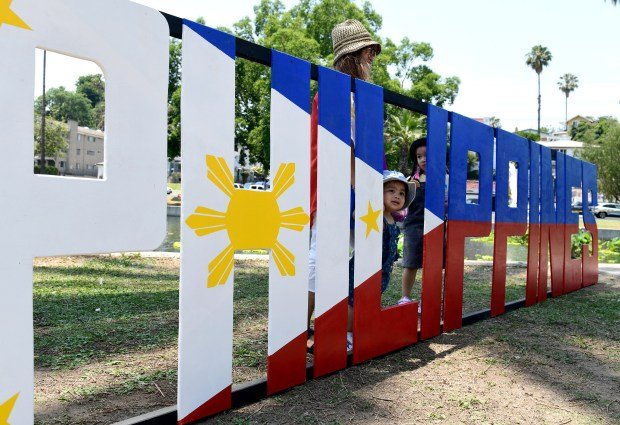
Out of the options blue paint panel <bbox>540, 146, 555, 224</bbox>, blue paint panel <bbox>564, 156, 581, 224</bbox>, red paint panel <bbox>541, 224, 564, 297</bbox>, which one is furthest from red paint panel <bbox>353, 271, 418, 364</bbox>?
blue paint panel <bbox>564, 156, 581, 224</bbox>

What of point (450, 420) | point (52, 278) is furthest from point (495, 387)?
point (52, 278)

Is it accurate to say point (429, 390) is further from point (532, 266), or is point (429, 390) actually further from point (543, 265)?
point (543, 265)

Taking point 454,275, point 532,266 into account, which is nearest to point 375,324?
point 454,275

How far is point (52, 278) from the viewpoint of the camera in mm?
5844

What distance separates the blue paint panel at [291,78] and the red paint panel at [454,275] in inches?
71.5

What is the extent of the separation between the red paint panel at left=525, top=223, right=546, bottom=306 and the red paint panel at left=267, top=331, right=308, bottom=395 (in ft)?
10.5

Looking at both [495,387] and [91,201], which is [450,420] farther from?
[91,201]

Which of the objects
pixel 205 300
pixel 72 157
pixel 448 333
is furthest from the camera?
pixel 72 157

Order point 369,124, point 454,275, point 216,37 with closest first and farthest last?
point 216,37, point 369,124, point 454,275

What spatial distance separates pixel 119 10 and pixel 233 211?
0.93 meters

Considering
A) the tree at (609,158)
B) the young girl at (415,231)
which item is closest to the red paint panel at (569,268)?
the young girl at (415,231)

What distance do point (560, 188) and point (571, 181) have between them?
1.09 feet

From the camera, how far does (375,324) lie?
338cm

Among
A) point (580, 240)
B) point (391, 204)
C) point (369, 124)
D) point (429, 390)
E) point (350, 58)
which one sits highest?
point (350, 58)
